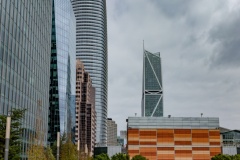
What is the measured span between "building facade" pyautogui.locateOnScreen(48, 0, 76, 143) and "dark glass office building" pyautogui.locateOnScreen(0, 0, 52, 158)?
35212 mm

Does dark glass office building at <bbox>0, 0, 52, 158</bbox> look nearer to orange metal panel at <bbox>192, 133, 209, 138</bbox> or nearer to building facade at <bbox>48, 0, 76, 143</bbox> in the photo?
building facade at <bbox>48, 0, 76, 143</bbox>

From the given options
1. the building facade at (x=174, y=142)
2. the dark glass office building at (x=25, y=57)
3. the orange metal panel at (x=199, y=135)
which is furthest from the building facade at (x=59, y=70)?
the orange metal panel at (x=199, y=135)

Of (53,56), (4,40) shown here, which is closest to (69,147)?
(4,40)

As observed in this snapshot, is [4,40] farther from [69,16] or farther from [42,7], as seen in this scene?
[69,16]

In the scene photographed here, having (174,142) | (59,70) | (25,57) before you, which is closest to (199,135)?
(174,142)

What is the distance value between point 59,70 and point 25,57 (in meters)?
63.1

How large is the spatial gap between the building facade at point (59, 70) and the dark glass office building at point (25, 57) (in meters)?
35.2

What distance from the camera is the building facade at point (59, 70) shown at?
13962 cm

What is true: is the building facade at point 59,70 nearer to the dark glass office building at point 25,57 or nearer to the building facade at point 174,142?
the dark glass office building at point 25,57

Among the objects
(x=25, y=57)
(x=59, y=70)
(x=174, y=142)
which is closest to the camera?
(x=25, y=57)

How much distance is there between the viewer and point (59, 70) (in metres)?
142

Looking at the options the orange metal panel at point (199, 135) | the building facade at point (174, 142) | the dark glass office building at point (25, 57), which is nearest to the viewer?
the dark glass office building at point (25, 57)

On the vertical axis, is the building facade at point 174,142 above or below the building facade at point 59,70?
below

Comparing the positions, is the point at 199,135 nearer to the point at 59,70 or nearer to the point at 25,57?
the point at 25,57
